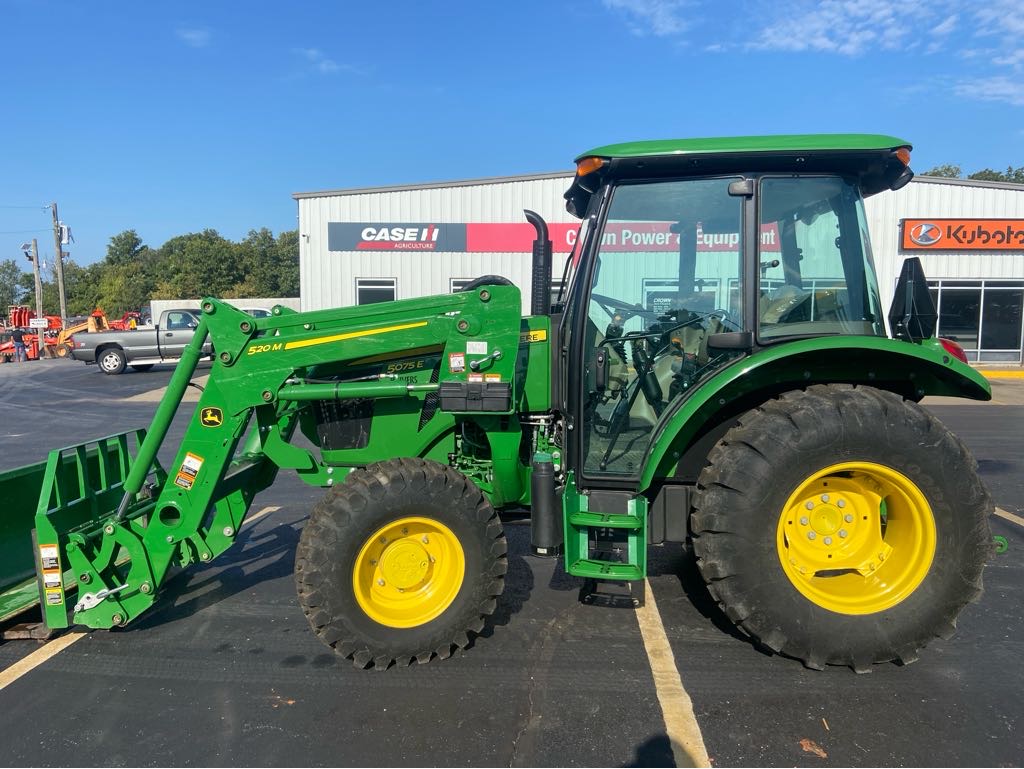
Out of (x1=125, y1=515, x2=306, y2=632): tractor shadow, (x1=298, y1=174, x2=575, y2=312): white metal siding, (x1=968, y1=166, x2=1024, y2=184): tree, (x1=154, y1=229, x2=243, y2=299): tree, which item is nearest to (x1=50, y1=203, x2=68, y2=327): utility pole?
(x1=154, y1=229, x2=243, y2=299): tree

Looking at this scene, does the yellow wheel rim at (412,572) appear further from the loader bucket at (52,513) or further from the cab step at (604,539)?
the loader bucket at (52,513)

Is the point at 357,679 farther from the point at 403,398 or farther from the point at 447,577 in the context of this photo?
the point at 403,398

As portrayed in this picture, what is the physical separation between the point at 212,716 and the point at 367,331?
1.88m

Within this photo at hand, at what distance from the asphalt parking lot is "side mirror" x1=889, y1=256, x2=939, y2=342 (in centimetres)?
160

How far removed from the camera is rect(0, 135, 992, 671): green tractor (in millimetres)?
3119

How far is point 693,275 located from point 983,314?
20.0m

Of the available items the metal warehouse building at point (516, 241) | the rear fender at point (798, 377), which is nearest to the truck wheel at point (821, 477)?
the rear fender at point (798, 377)

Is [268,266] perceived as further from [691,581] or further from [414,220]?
[691,581]

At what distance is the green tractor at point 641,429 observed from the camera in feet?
10.2

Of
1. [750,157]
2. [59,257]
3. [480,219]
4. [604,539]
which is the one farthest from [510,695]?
[59,257]

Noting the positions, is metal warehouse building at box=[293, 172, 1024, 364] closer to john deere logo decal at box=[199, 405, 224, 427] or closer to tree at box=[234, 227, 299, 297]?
john deere logo decal at box=[199, 405, 224, 427]

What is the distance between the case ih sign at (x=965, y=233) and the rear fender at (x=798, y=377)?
1781cm

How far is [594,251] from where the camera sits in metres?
3.46

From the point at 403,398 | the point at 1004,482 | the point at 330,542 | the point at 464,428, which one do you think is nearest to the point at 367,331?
the point at 403,398
